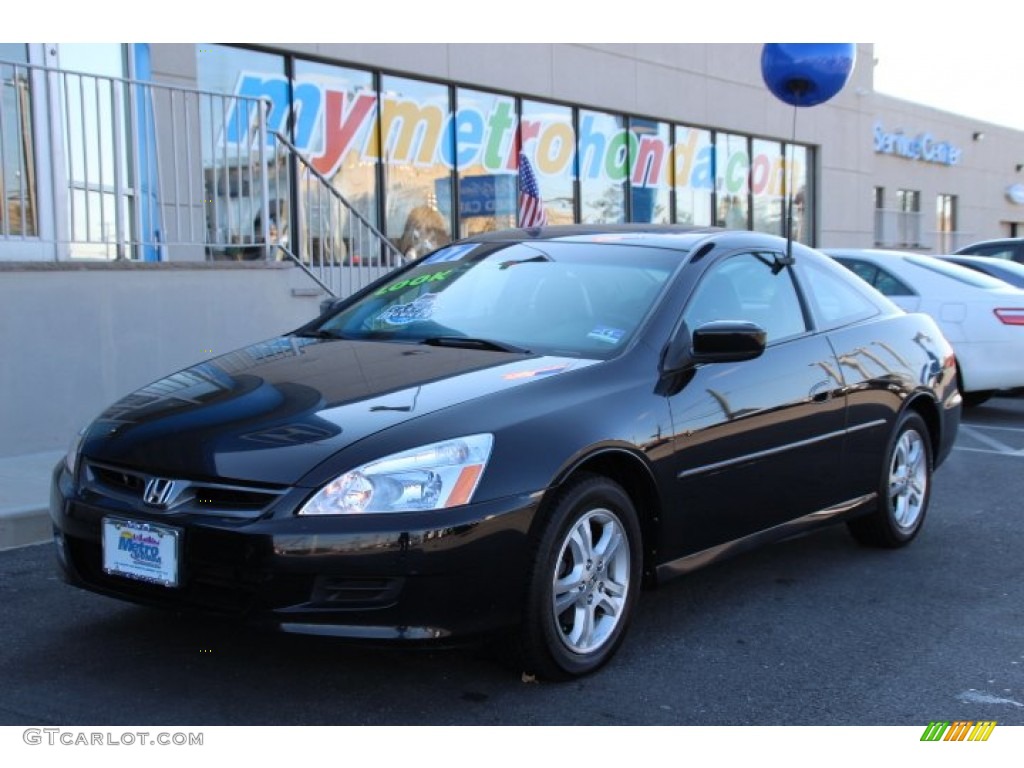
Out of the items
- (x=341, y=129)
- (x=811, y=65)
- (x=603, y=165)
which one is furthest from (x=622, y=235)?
(x=603, y=165)

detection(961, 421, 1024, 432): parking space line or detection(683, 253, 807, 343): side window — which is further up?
detection(683, 253, 807, 343): side window

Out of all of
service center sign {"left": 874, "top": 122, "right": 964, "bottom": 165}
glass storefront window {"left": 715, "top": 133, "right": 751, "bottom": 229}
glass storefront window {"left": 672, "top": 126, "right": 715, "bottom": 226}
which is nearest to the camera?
glass storefront window {"left": 672, "top": 126, "right": 715, "bottom": 226}

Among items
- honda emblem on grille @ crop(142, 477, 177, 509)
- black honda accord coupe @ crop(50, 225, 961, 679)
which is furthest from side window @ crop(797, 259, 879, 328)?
honda emblem on grille @ crop(142, 477, 177, 509)

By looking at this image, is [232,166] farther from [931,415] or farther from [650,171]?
[650,171]

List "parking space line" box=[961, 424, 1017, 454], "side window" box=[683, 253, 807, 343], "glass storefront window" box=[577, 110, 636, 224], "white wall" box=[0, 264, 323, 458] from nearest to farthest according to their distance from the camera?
"side window" box=[683, 253, 807, 343]
"white wall" box=[0, 264, 323, 458]
"parking space line" box=[961, 424, 1017, 454]
"glass storefront window" box=[577, 110, 636, 224]

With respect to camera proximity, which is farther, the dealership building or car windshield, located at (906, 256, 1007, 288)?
car windshield, located at (906, 256, 1007, 288)

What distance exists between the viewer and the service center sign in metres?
26.5

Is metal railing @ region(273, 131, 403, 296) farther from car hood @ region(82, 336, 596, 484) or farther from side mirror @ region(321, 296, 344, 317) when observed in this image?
car hood @ region(82, 336, 596, 484)

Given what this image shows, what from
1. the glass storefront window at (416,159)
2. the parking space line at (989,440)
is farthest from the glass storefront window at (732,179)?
the parking space line at (989,440)

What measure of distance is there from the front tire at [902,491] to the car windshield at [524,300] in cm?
178

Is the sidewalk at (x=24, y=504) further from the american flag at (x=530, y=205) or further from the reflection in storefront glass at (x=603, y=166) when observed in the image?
the reflection in storefront glass at (x=603, y=166)

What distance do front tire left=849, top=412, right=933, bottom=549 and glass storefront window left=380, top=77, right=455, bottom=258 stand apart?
8.23 metres

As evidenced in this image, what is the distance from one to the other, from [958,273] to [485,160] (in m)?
6.64

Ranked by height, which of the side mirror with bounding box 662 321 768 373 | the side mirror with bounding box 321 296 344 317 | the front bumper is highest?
the side mirror with bounding box 321 296 344 317
